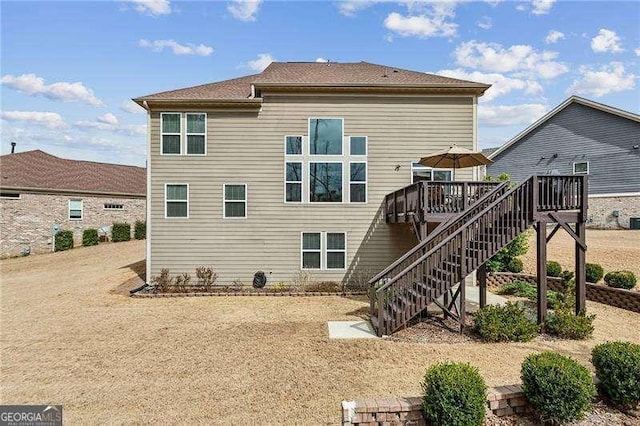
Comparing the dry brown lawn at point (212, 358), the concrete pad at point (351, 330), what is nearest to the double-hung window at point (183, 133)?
the dry brown lawn at point (212, 358)

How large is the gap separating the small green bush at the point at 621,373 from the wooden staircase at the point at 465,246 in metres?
2.96

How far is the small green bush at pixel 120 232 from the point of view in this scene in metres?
22.2

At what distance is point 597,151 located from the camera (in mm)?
19641

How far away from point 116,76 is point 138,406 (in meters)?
13.9

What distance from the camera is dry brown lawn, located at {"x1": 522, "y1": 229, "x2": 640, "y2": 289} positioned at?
1173cm

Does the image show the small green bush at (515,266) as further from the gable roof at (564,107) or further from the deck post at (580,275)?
the gable roof at (564,107)

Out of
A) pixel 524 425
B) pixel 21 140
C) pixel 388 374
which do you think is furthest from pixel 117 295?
pixel 21 140

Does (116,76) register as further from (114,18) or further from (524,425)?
(524,425)

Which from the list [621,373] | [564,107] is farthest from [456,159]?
[564,107]

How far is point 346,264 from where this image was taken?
11461 millimetres

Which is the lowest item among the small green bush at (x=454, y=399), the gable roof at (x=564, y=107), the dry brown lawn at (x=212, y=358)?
the dry brown lawn at (x=212, y=358)

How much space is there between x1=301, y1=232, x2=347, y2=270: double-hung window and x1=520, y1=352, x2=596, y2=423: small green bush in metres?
7.90

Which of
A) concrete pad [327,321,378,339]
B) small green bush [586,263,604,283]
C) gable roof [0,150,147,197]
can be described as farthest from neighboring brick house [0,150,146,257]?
small green bush [586,263,604,283]

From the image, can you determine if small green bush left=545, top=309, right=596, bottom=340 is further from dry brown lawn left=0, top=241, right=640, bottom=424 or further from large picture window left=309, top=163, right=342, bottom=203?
large picture window left=309, top=163, right=342, bottom=203
